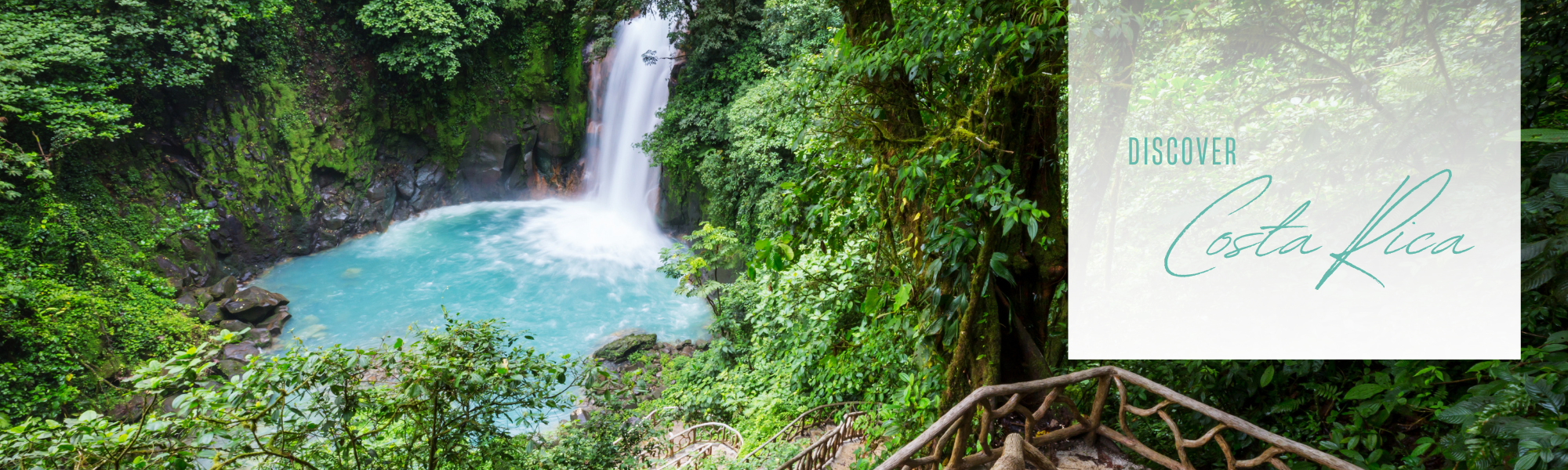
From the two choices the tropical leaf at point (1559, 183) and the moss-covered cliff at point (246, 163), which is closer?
the tropical leaf at point (1559, 183)

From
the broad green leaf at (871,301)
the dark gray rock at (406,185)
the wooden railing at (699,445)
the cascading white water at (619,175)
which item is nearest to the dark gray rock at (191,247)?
the dark gray rock at (406,185)

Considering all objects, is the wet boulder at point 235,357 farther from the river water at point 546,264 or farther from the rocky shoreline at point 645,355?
the rocky shoreline at point 645,355

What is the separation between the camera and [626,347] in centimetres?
922

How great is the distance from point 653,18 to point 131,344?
9.52 meters

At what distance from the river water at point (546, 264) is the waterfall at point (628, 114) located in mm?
26

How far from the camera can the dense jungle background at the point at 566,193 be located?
198 cm

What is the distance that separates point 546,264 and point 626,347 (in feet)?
13.2

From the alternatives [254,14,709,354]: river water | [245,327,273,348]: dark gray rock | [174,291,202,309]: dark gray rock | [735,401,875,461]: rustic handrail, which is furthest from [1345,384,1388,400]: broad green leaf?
[174,291,202,309]: dark gray rock

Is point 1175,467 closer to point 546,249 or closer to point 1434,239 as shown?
point 1434,239

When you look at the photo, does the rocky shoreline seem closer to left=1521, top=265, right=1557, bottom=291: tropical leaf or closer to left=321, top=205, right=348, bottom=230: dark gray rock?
left=321, top=205, right=348, bottom=230: dark gray rock

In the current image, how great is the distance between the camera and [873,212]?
2.69 metres

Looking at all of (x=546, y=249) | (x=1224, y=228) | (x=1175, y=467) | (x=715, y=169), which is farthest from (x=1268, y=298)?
(x=546, y=249)

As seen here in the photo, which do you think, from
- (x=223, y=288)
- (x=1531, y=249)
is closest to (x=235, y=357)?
(x=223, y=288)

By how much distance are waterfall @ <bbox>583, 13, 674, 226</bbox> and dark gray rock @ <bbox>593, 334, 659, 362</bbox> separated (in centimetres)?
473
